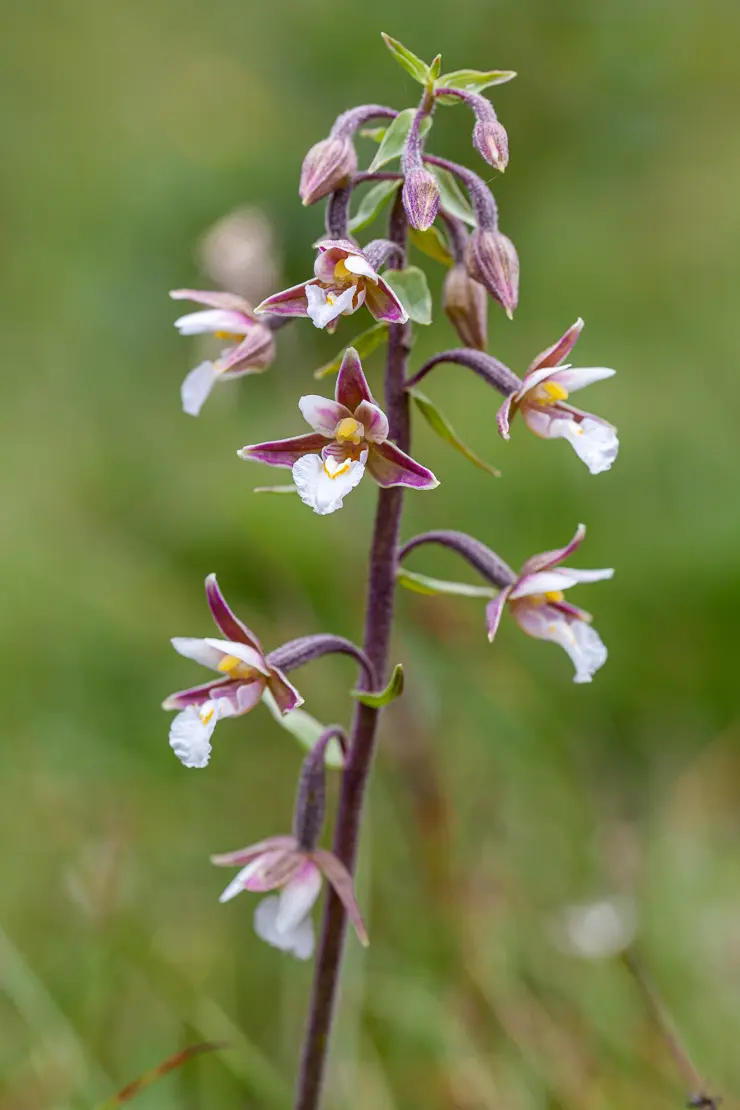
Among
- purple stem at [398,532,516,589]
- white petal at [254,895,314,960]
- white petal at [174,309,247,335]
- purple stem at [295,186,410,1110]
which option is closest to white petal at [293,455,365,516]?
purple stem at [295,186,410,1110]

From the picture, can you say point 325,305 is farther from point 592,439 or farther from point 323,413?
point 592,439

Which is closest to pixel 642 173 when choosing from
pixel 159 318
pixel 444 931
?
pixel 159 318

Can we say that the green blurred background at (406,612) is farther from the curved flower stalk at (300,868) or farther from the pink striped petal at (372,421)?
the pink striped petal at (372,421)

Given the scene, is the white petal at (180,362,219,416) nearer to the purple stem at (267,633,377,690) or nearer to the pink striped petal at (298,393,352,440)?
the pink striped petal at (298,393,352,440)

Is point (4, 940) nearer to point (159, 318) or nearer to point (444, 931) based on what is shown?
point (444, 931)

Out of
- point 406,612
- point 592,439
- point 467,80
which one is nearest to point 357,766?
point 592,439

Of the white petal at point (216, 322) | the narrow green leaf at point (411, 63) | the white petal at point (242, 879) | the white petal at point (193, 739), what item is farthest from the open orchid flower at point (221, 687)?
the narrow green leaf at point (411, 63)
